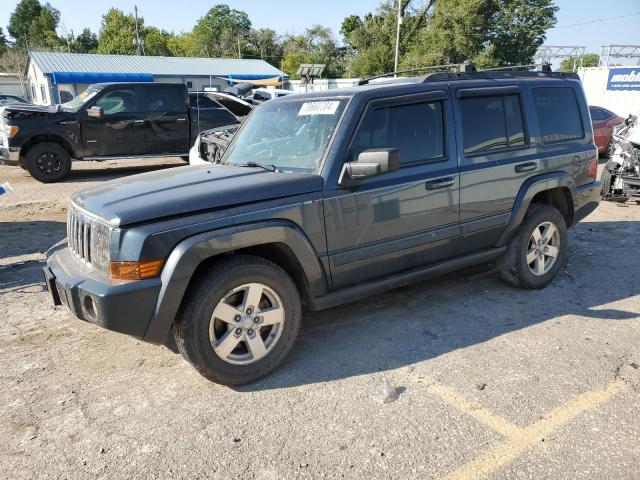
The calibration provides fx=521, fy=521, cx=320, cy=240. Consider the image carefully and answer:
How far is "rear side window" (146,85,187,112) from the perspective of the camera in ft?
37.5

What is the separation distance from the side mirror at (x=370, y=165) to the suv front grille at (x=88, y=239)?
1.52m

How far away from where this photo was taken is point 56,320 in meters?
4.27

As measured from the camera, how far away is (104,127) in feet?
35.9

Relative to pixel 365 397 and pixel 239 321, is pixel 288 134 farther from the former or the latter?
pixel 365 397

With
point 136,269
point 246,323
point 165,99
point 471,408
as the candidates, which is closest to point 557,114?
point 471,408

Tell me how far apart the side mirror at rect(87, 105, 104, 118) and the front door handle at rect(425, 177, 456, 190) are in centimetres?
892

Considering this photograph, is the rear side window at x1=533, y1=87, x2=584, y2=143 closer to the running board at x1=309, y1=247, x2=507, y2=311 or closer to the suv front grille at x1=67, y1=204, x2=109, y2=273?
the running board at x1=309, y1=247, x2=507, y2=311

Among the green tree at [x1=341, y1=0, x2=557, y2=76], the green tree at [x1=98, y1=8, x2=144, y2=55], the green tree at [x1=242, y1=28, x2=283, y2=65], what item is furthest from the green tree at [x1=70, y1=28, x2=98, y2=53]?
the green tree at [x1=341, y1=0, x2=557, y2=76]

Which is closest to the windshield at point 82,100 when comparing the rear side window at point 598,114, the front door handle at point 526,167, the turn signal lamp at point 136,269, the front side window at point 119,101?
the front side window at point 119,101

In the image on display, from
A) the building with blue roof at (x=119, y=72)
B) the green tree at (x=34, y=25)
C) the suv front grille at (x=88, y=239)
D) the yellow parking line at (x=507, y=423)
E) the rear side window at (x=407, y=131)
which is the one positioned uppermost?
the green tree at (x=34, y=25)

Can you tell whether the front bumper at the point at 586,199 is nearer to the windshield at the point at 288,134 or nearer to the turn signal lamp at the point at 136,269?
the windshield at the point at 288,134

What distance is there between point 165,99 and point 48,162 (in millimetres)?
2781

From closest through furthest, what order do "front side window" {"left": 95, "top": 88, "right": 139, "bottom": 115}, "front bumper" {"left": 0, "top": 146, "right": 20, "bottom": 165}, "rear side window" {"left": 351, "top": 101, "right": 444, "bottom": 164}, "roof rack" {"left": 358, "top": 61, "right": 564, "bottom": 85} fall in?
"rear side window" {"left": 351, "top": 101, "right": 444, "bottom": 164} → "roof rack" {"left": 358, "top": 61, "right": 564, "bottom": 85} → "front bumper" {"left": 0, "top": 146, "right": 20, "bottom": 165} → "front side window" {"left": 95, "top": 88, "right": 139, "bottom": 115}

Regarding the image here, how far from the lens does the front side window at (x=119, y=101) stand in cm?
1104
